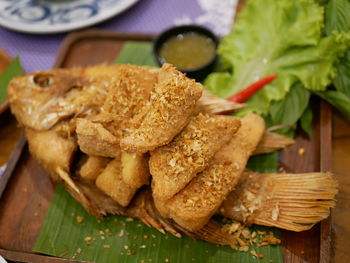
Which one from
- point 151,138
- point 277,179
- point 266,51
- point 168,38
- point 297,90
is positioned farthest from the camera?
point 168,38

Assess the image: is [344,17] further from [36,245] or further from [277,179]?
[36,245]

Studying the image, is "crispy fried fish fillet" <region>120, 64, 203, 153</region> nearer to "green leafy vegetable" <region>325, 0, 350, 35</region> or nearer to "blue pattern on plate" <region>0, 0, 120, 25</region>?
"green leafy vegetable" <region>325, 0, 350, 35</region>

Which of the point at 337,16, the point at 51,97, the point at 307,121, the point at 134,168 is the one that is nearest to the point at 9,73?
the point at 51,97

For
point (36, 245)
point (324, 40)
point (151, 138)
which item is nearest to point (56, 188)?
point (36, 245)

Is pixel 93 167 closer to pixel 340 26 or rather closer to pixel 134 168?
pixel 134 168

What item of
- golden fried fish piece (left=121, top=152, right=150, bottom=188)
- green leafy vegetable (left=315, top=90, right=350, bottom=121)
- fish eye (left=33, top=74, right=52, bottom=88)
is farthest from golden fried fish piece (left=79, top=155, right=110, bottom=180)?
green leafy vegetable (left=315, top=90, right=350, bottom=121)

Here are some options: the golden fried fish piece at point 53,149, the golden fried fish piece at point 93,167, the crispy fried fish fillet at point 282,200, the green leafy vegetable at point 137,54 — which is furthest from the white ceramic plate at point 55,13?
the crispy fried fish fillet at point 282,200
